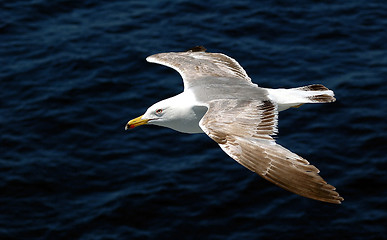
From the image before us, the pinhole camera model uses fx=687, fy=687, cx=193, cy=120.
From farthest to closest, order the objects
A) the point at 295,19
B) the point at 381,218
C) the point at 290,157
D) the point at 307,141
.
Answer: the point at 295,19
the point at 307,141
the point at 381,218
the point at 290,157

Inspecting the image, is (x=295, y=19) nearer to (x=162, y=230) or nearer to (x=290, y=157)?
(x=162, y=230)

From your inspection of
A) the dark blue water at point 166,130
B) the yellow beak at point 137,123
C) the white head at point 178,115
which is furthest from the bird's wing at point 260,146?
the dark blue water at point 166,130

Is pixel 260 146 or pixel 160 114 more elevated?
pixel 260 146

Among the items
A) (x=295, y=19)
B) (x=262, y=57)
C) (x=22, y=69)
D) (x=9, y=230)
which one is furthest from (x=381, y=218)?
(x=22, y=69)

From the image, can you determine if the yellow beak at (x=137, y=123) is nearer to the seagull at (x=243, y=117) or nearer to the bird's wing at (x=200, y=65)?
the seagull at (x=243, y=117)

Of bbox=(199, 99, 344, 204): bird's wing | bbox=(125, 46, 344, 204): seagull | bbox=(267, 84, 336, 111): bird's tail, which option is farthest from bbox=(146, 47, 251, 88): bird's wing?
bbox=(199, 99, 344, 204): bird's wing

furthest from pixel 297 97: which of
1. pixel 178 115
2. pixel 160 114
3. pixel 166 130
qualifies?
pixel 166 130

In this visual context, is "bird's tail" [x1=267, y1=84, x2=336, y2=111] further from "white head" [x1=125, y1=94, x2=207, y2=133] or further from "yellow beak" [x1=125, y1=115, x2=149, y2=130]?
"yellow beak" [x1=125, y1=115, x2=149, y2=130]

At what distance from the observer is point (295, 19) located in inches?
1025

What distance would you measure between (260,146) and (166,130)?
1252cm

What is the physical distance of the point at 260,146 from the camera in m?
10.3

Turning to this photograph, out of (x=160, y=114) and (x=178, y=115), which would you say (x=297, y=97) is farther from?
(x=160, y=114)

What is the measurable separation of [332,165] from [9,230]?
991 cm

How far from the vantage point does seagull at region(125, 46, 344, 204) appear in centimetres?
955
